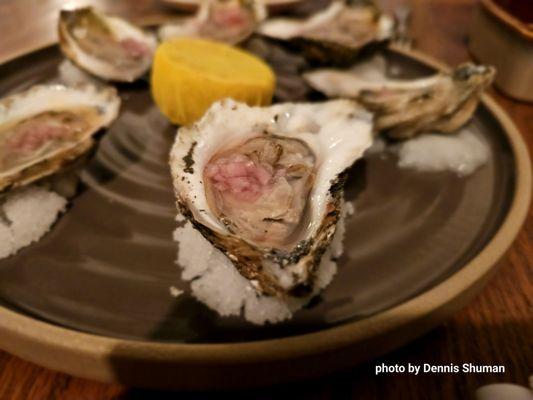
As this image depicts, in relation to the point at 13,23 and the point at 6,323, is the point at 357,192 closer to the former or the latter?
the point at 6,323

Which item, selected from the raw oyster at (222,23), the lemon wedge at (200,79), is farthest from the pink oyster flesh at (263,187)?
the raw oyster at (222,23)

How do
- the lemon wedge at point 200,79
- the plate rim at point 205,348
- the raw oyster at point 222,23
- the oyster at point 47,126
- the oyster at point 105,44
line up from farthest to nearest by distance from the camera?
the raw oyster at point 222,23 < the oyster at point 105,44 < the lemon wedge at point 200,79 < the oyster at point 47,126 < the plate rim at point 205,348

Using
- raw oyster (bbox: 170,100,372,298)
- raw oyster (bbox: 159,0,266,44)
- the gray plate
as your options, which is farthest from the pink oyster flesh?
raw oyster (bbox: 159,0,266,44)

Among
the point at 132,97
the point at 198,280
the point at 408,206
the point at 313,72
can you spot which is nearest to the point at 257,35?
the point at 313,72

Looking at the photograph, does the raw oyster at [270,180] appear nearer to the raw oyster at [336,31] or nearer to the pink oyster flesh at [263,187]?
the pink oyster flesh at [263,187]

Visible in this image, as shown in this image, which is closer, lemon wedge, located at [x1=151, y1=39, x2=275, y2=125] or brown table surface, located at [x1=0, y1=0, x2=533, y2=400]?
brown table surface, located at [x1=0, y1=0, x2=533, y2=400]

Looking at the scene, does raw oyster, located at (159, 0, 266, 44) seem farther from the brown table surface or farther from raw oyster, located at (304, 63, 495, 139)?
the brown table surface

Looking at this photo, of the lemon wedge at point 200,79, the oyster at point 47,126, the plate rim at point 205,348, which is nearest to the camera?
the plate rim at point 205,348
